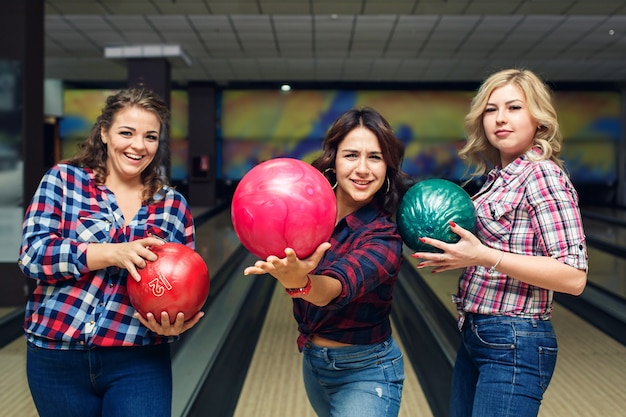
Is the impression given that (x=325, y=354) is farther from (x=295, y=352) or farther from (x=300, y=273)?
(x=295, y=352)

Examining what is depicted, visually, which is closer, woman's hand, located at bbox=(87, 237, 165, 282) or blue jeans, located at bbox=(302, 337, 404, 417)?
woman's hand, located at bbox=(87, 237, 165, 282)

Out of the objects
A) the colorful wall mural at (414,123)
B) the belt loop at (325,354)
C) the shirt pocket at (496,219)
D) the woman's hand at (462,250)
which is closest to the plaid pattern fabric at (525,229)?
the shirt pocket at (496,219)

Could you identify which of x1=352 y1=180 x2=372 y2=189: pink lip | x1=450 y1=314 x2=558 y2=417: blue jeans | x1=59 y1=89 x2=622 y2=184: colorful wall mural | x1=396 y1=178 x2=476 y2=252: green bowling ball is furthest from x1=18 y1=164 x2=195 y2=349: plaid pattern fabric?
x1=59 y1=89 x2=622 y2=184: colorful wall mural

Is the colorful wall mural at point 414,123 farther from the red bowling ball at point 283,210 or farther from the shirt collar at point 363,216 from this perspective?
the red bowling ball at point 283,210

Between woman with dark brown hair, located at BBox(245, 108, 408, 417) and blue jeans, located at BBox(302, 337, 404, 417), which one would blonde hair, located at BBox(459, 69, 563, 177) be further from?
blue jeans, located at BBox(302, 337, 404, 417)

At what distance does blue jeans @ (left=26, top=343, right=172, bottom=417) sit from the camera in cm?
131

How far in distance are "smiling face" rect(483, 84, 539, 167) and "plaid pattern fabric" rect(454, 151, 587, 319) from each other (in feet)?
0.15

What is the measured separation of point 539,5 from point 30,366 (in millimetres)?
6068

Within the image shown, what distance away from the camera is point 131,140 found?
1.39 m

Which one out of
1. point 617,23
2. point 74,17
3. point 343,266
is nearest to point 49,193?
point 343,266

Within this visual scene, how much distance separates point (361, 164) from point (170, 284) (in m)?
0.51

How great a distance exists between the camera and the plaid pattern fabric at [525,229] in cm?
130

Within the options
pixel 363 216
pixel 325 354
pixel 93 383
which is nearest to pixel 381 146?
pixel 363 216

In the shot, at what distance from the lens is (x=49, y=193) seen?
131cm
